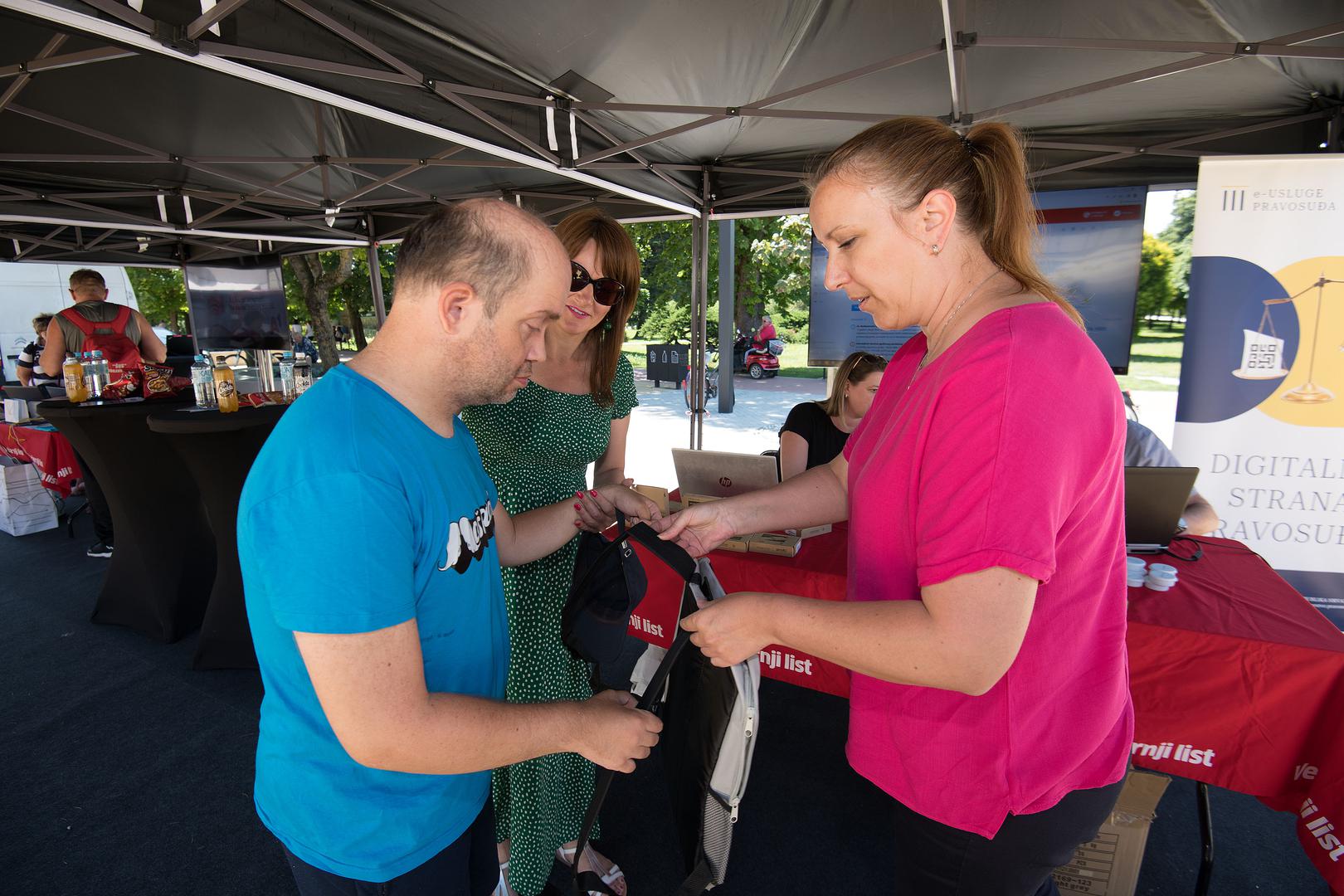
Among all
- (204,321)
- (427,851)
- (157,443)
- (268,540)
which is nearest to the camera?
(268,540)

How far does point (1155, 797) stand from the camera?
6.45 ft

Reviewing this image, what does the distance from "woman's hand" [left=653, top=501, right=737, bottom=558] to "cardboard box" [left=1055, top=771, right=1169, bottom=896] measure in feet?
5.10

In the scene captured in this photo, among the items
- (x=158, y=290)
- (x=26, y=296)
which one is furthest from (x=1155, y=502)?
(x=158, y=290)

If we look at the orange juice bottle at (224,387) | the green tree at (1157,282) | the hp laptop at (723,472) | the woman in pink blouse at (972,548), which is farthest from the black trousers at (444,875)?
the green tree at (1157,282)

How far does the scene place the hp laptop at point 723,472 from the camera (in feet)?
8.88

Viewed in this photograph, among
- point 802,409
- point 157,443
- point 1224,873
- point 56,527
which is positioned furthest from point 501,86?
point 56,527

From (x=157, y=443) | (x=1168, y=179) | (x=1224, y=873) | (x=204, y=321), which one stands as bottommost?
(x=1224, y=873)

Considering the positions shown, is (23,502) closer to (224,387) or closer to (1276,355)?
(224,387)

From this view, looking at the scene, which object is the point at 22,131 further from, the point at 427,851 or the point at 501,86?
the point at 427,851

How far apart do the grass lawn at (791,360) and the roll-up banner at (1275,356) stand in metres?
10.4

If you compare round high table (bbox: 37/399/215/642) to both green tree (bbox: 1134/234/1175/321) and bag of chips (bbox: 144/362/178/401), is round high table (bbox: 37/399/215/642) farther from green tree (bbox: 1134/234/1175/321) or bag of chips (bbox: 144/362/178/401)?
green tree (bbox: 1134/234/1175/321)

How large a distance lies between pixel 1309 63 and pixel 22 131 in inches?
334

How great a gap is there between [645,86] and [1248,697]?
412cm

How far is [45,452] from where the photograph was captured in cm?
525
